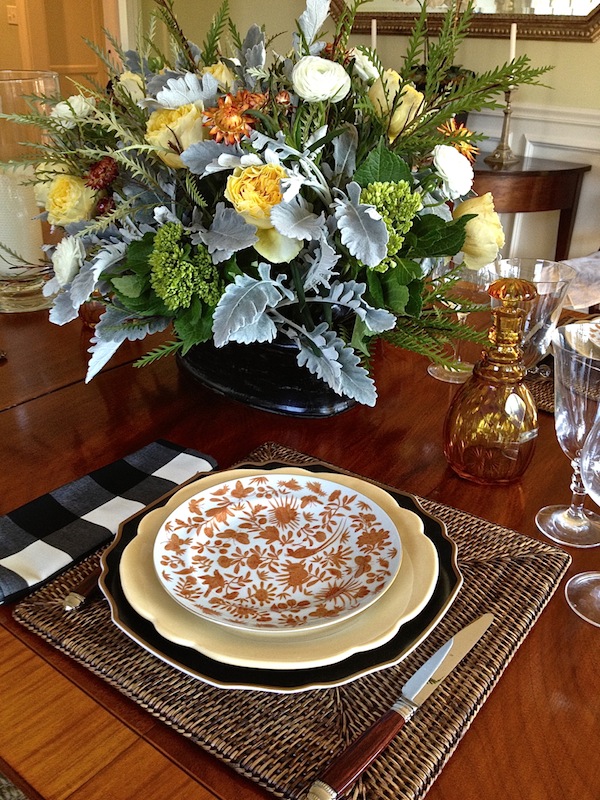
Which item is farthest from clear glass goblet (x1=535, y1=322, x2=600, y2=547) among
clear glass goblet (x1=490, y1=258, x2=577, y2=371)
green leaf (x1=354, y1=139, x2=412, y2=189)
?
green leaf (x1=354, y1=139, x2=412, y2=189)

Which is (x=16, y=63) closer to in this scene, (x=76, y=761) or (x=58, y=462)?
(x=58, y=462)

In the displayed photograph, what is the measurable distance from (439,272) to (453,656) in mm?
559

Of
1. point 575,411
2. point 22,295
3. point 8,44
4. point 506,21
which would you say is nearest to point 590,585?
point 575,411

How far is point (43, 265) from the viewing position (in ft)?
4.25

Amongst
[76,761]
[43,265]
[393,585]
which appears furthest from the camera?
[43,265]

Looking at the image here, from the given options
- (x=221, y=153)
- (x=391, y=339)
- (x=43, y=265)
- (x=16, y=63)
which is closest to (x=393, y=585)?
(x=391, y=339)

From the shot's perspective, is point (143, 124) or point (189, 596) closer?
point (189, 596)

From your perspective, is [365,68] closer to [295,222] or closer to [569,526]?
[295,222]

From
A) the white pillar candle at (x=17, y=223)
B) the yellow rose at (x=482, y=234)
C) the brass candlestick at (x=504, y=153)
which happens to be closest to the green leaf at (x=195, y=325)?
the yellow rose at (x=482, y=234)

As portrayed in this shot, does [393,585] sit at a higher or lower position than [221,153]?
lower

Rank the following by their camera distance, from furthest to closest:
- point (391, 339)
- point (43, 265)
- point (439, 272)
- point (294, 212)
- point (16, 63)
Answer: point (16, 63) → point (43, 265) → point (439, 272) → point (391, 339) → point (294, 212)

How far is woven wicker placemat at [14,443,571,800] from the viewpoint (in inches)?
19.2

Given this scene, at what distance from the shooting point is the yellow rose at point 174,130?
2.64ft

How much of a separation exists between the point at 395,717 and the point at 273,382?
51 cm
